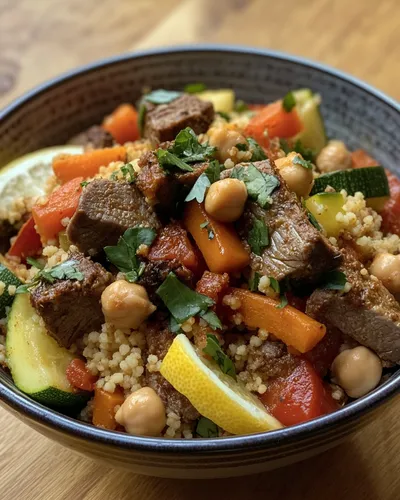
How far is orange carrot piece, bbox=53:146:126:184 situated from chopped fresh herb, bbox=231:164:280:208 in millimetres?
685

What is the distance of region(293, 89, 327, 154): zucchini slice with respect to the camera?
3.29 m

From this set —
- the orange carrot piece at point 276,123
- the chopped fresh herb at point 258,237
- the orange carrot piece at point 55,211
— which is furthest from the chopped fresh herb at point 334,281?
the orange carrot piece at point 55,211

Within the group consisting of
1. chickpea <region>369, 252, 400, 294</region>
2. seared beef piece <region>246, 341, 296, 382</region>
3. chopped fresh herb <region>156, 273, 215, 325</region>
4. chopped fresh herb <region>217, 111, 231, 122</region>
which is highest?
chopped fresh herb <region>217, 111, 231, 122</region>

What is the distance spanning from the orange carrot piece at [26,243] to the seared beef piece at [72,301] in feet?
1.39

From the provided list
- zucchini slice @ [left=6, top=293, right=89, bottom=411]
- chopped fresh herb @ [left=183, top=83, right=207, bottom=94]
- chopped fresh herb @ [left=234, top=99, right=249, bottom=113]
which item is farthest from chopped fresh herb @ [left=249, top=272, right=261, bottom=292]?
chopped fresh herb @ [left=183, top=83, right=207, bottom=94]

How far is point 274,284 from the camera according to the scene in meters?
2.33

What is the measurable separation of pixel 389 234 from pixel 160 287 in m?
1.12

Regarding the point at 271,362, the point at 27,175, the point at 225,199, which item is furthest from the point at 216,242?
the point at 27,175

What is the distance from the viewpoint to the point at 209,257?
2.41 metres

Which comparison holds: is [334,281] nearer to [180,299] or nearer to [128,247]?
[180,299]

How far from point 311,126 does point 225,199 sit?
115 centimetres

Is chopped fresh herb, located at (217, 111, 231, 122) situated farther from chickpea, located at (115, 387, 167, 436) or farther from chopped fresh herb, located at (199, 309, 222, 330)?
chickpea, located at (115, 387, 167, 436)

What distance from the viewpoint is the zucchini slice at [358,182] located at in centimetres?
281

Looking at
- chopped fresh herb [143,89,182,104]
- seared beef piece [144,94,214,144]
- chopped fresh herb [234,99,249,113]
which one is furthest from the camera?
chopped fresh herb [234,99,249,113]
